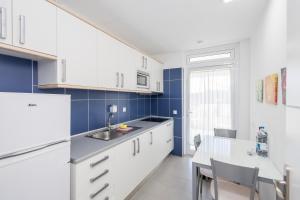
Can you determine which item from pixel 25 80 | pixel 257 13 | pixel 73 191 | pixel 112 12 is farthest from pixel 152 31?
pixel 73 191

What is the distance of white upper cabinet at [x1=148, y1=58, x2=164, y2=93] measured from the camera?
314 cm

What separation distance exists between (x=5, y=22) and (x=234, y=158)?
7.28 feet

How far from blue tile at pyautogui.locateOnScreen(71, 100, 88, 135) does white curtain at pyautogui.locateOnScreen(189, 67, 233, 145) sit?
2414 millimetres

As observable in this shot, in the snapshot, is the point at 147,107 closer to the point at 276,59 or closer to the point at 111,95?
the point at 111,95

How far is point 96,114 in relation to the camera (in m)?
2.22

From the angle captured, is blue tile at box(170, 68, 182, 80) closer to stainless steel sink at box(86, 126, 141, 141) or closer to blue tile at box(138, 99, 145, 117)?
blue tile at box(138, 99, 145, 117)

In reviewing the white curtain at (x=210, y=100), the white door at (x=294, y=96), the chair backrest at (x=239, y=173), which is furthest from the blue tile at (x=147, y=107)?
the white door at (x=294, y=96)

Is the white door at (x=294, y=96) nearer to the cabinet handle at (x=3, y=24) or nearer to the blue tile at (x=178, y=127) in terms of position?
the cabinet handle at (x=3, y=24)

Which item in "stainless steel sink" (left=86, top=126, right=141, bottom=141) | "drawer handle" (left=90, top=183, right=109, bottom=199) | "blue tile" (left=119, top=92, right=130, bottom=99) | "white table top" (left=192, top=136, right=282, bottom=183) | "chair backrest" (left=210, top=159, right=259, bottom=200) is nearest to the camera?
"chair backrest" (left=210, top=159, right=259, bottom=200)

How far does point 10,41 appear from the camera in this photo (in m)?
0.99

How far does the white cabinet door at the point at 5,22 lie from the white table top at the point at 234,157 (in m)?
1.80

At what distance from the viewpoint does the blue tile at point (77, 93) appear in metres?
1.86

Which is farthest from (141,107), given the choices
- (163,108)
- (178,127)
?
(178,127)

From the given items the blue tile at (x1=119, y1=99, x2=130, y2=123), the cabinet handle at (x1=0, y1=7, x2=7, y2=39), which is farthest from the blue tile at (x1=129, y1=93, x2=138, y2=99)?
the cabinet handle at (x1=0, y1=7, x2=7, y2=39)
